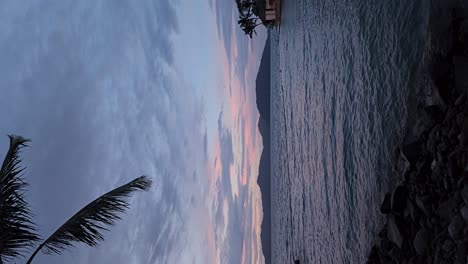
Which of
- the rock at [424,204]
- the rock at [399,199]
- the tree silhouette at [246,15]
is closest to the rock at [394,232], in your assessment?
the rock at [399,199]

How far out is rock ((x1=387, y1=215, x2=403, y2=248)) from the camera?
567 centimetres

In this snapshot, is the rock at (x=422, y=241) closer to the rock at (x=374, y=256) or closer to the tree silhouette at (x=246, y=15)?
the rock at (x=374, y=256)

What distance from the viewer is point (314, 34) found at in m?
17.6

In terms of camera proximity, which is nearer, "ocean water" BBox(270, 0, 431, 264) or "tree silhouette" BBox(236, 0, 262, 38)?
"ocean water" BBox(270, 0, 431, 264)

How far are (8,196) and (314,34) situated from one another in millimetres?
13766

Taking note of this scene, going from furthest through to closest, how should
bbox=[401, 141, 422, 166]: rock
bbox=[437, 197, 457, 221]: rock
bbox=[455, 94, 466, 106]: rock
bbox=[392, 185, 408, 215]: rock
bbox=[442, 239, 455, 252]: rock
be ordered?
bbox=[392, 185, 408, 215]: rock < bbox=[401, 141, 422, 166]: rock < bbox=[455, 94, 466, 106]: rock < bbox=[437, 197, 457, 221]: rock < bbox=[442, 239, 455, 252]: rock

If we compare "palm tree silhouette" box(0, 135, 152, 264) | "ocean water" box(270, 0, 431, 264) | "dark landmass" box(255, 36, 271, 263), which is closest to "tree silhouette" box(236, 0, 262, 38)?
"ocean water" box(270, 0, 431, 264)

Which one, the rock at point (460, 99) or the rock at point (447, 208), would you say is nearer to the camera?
the rock at point (447, 208)

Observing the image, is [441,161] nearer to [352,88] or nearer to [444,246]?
[444,246]

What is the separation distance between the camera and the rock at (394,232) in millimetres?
5668

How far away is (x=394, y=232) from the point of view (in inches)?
230

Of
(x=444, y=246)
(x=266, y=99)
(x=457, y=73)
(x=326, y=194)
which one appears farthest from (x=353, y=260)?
(x=266, y=99)

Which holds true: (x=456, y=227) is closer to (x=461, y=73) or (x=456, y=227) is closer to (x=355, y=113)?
(x=461, y=73)

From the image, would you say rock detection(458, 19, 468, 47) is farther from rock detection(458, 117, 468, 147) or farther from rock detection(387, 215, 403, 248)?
rock detection(387, 215, 403, 248)
